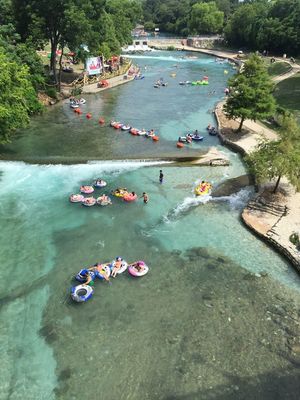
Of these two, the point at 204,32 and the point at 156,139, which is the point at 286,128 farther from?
the point at 204,32

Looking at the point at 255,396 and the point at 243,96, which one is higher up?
the point at 243,96

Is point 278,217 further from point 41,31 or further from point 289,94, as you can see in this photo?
point 289,94

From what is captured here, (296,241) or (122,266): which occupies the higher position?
(296,241)

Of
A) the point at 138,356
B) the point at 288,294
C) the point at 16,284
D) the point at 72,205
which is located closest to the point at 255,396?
the point at 138,356

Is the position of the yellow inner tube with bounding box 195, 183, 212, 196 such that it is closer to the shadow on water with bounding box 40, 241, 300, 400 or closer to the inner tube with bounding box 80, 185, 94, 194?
the shadow on water with bounding box 40, 241, 300, 400

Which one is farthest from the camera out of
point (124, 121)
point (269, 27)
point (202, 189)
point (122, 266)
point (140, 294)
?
point (269, 27)

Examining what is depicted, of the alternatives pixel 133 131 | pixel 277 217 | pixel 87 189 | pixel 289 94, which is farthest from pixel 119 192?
pixel 289 94

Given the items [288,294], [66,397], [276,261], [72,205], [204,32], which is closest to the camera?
[66,397]
